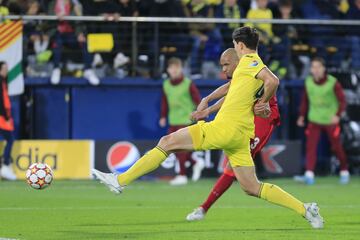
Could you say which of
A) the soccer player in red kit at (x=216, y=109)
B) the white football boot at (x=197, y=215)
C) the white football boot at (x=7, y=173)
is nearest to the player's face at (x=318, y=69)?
the white football boot at (x=7, y=173)

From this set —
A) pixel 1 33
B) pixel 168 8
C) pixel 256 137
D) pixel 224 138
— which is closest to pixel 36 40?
pixel 1 33

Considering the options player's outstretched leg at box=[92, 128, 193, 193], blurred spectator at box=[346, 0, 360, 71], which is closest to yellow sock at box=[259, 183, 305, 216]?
player's outstretched leg at box=[92, 128, 193, 193]

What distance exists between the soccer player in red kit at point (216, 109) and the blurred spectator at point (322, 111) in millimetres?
6924

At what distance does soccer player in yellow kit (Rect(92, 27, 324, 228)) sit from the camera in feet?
33.6

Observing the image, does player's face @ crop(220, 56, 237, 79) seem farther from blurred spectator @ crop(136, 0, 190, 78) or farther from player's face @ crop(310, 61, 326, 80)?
blurred spectator @ crop(136, 0, 190, 78)

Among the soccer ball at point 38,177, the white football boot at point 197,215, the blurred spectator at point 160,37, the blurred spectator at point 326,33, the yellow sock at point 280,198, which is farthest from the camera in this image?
the blurred spectator at point 326,33

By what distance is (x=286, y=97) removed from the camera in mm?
20500

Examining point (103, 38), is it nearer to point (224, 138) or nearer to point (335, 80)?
point (335, 80)

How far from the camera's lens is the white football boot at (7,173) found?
1839 cm

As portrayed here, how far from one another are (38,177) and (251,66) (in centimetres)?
282

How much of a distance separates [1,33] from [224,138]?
10.0 metres

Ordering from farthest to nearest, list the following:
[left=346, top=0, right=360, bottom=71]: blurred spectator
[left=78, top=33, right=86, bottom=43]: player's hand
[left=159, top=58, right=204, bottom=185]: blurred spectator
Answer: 1. [left=346, top=0, right=360, bottom=71]: blurred spectator
2. [left=78, top=33, right=86, bottom=43]: player's hand
3. [left=159, top=58, right=204, bottom=185]: blurred spectator

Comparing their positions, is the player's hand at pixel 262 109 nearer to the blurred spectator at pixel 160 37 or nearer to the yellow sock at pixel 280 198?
the yellow sock at pixel 280 198

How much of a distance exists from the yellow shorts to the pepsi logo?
338 inches
